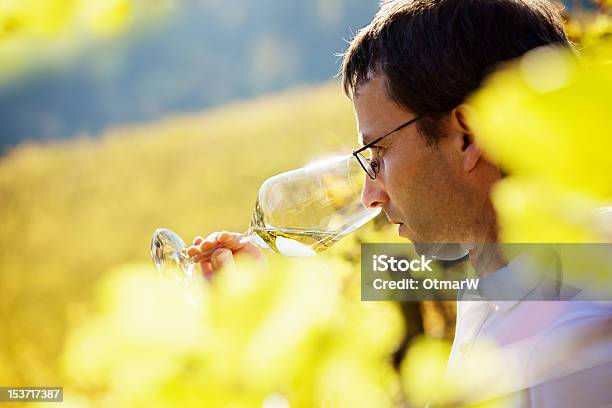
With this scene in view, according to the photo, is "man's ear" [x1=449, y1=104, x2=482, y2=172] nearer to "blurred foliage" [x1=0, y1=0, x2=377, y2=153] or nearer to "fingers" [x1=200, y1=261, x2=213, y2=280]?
"fingers" [x1=200, y1=261, x2=213, y2=280]

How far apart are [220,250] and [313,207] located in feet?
0.51

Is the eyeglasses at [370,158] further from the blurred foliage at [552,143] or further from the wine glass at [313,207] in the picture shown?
the blurred foliage at [552,143]

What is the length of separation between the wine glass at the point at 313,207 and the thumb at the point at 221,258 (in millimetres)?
12

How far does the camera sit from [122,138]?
6.44 metres

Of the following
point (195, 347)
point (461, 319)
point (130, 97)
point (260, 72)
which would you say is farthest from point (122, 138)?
point (195, 347)

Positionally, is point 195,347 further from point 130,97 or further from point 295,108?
point 130,97

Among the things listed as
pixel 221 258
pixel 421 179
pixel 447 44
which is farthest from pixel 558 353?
pixel 221 258

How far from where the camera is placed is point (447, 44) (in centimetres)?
91

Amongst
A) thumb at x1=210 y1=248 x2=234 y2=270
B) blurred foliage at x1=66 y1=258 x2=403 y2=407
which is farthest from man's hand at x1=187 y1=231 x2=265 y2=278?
blurred foliage at x1=66 y1=258 x2=403 y2=407

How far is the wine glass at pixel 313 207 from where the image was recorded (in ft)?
3.41

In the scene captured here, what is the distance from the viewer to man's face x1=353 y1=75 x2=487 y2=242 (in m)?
0.92

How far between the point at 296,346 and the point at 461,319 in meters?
0.69

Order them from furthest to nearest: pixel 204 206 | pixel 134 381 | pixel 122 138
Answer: pixel 122 138 < pixel 204 206 < pixel 134 381

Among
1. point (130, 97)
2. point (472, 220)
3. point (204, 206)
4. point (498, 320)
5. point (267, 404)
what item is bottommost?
point (267, 404)
